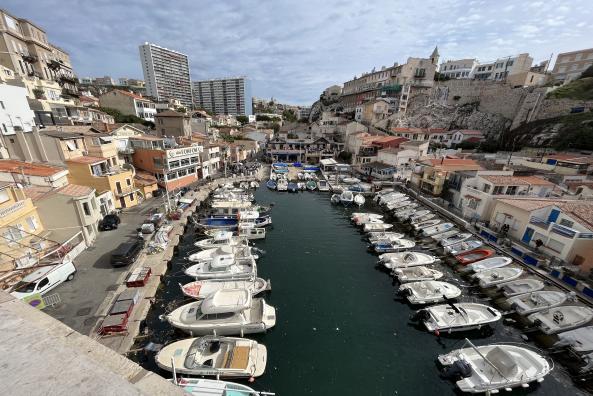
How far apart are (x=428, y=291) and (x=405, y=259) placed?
16.0 ft

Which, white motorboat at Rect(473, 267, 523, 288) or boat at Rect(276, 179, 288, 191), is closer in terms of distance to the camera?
white motorboat at Rect(473, 267, 523, 288)

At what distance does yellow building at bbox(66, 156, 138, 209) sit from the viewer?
28984 mm

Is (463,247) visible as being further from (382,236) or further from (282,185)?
(282,185)

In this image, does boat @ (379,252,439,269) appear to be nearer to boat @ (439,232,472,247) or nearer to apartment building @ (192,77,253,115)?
boat @ (439,232,472,247)

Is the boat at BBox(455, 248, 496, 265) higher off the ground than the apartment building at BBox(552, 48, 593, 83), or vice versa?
the apartment building at BBox(552, 48, 593, 83)

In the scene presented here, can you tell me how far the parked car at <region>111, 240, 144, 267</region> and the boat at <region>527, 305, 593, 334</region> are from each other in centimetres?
3306

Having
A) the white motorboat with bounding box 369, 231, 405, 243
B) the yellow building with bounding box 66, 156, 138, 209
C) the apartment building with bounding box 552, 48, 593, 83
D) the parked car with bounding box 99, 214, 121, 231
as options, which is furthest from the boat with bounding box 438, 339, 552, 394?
the apartment building with bounding box 552, 48, 593, 83

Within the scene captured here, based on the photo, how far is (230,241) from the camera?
27047mm

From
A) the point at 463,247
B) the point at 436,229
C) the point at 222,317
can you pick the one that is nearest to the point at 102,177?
the point at 222,317

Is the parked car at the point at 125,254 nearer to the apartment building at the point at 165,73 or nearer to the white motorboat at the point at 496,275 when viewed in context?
the white motorboat at the point at 496,275

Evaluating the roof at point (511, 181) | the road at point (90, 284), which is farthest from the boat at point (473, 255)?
the road at point (90, 284)

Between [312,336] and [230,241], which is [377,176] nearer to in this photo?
[230,241]

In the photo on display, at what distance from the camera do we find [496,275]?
2183 centimetres

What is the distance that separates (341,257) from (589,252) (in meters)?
21.9
